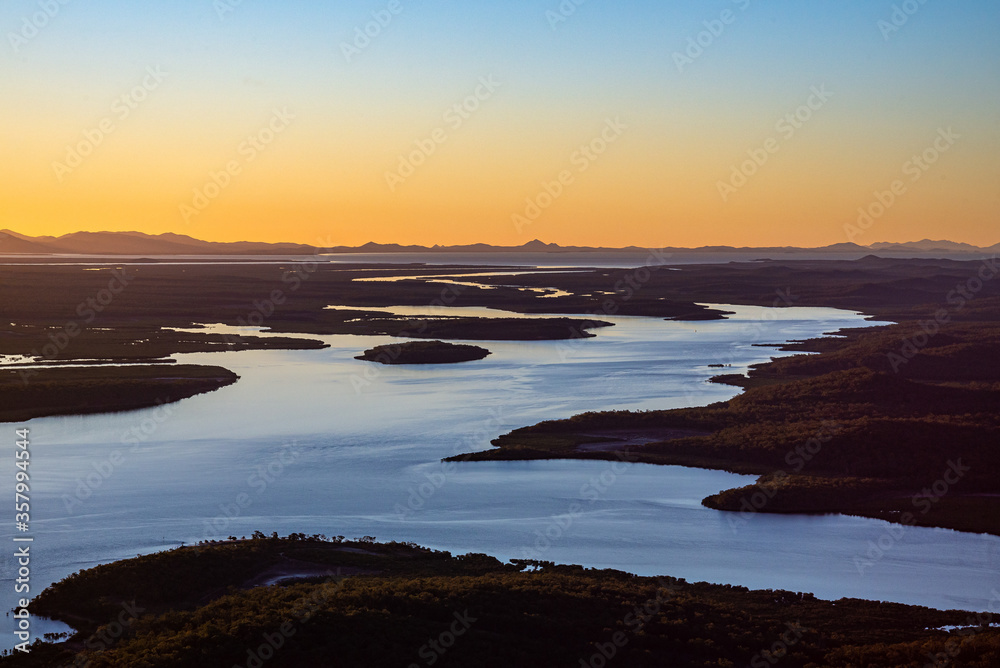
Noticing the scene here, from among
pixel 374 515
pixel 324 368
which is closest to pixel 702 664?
pixel 374 515

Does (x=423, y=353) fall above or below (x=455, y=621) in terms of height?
above

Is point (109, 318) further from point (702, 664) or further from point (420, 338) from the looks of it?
point (702, 664)

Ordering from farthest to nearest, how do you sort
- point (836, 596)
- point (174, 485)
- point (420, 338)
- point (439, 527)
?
point (420, 338) < point (174, 485) < point (439, 527) < point (836, 596)

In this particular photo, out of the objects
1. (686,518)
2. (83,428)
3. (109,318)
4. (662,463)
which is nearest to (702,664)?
(686,518)

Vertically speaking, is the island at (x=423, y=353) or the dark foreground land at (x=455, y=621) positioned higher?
the island at (x=423, y=353)

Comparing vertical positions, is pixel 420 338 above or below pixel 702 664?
above

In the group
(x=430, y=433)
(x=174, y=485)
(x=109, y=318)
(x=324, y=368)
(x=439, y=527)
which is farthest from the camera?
(x=109, y=318)

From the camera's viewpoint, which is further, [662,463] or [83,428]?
[83,428]
